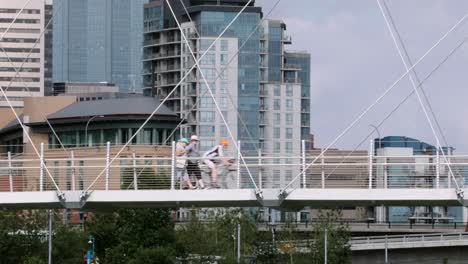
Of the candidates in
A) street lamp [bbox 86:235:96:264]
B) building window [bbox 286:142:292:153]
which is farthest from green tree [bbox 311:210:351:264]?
building window [bbox 286:142:292:153]

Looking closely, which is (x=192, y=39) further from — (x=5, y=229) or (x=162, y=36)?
(x=5, y=229)

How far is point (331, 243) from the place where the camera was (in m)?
97.6

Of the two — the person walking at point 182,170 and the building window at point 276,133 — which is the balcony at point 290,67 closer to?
the building window at point 276,133

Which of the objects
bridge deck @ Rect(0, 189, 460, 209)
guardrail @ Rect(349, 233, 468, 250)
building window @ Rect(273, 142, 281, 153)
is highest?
building window @ Rect(273, 142, 281, 153)

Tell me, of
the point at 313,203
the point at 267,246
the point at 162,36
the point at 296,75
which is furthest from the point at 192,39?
the point at 313,203

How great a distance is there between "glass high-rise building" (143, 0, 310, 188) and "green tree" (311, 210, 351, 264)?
6215 centimetres

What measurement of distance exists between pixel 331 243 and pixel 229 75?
73.7 m

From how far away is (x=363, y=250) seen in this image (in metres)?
112

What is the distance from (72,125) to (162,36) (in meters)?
43.3

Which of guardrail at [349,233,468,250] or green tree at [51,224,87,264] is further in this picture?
guardrail at [349,233,468,250]

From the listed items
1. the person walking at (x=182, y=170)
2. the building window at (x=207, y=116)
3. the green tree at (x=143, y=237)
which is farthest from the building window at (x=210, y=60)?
the person walking at (x=182, y=170)

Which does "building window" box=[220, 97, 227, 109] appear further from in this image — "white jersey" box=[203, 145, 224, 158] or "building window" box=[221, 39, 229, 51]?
"white jersey" box=[203, 145, 224, 158]

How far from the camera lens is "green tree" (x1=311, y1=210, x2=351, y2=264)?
97.0 m

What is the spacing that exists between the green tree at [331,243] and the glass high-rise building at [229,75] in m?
62.2
